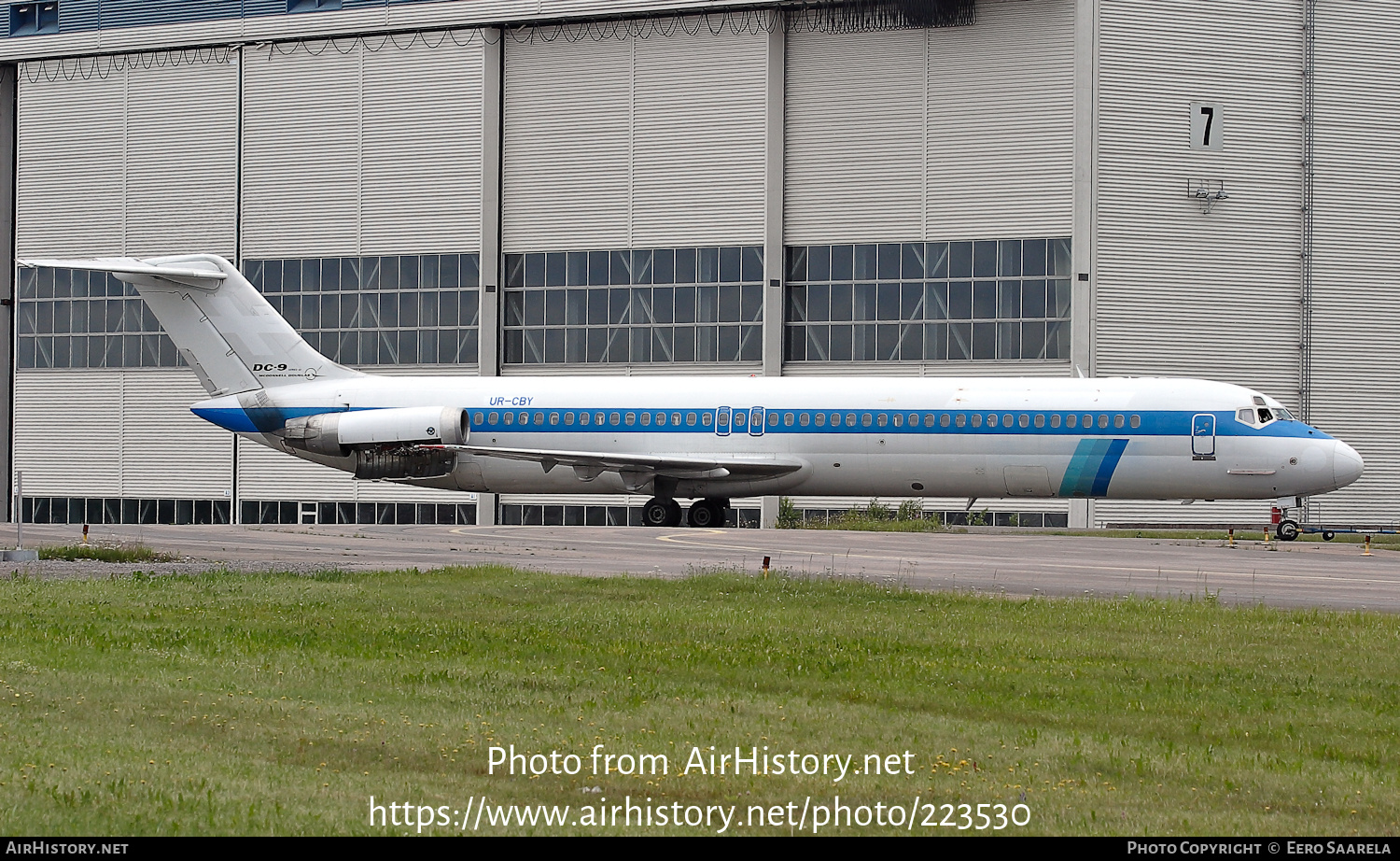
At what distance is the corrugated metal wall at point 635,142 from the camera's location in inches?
1994

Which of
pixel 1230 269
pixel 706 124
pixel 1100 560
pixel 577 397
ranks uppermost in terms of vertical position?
pixel 706 124

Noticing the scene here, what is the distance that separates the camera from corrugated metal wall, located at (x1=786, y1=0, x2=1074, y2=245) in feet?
159

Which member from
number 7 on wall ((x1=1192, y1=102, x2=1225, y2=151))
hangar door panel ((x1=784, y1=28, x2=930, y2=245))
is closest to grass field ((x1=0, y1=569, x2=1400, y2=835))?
hangar door panel ((x1=784, y1=28, x2=930, y2=245))

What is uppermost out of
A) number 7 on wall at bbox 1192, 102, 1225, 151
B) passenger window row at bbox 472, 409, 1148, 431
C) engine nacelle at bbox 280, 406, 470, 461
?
number 7 on wall at bbox 1192, 102, 1225, 151

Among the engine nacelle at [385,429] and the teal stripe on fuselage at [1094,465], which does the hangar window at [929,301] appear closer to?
the teal stripe on fuselage at [1094,465]

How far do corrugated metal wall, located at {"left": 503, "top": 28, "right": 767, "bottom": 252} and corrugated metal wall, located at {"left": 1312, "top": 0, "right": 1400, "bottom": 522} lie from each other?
1875 centimetres

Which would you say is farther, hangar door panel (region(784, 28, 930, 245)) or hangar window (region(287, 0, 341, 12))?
hangar window (region(287, 0, 341, 12))

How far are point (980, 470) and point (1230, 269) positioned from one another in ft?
63.3

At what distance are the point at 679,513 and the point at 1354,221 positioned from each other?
2676 cm

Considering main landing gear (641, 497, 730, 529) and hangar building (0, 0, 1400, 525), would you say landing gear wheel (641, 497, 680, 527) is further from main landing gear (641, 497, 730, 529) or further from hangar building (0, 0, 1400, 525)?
hangar building (0, 0, 1400, 525)

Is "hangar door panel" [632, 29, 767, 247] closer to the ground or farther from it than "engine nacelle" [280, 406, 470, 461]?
farther from it

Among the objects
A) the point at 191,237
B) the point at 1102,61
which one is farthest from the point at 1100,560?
the point at 191,237

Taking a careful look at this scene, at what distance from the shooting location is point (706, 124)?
167 ft
